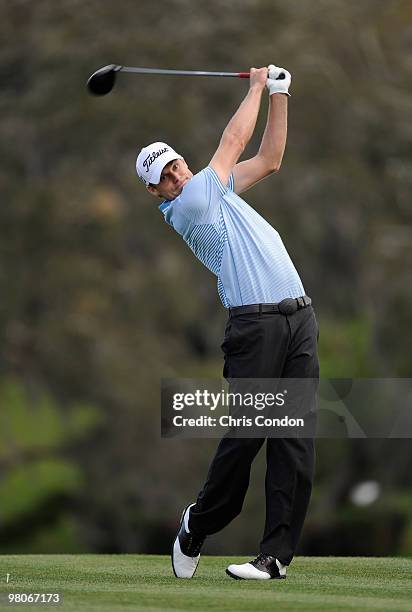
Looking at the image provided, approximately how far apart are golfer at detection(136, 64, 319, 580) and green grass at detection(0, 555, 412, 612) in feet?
0.93

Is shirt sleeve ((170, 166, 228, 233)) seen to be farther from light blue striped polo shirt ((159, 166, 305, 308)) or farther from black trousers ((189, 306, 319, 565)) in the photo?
black trousers ((189, 306, 319, 565))

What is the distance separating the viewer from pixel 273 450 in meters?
6.53

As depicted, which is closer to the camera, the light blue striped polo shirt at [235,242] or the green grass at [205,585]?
the green grass at [205,585]

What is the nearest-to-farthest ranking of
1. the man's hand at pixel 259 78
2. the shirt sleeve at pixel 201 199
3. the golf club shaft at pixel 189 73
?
the shirt sleeve at pixel 201 199
the man's hand at pixel 259 78
the golf club shaft at pixel 189 73

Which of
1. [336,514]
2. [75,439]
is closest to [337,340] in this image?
[336,514]

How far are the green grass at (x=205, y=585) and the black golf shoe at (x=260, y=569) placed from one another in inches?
2.3

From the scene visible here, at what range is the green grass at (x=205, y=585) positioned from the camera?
544 centimetres

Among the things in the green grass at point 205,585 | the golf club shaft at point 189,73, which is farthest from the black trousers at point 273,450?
the golf club shaft at point 189,73

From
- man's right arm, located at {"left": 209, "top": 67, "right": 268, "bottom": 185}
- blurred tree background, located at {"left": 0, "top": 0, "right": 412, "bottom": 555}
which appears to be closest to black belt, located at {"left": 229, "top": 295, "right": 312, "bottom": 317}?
man's right arm, located at {"left": 209, "top": 67, "right": 268, "bottom": 185}

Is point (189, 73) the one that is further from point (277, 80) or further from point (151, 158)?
point (151, 158)

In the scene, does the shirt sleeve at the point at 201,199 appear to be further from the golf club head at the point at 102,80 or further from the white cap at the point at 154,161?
the golf club head at the point at 102,80

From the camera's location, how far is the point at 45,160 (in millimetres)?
23516

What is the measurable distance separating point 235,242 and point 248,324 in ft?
1.18

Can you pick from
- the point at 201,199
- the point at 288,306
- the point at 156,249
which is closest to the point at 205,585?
the point at 288,306
